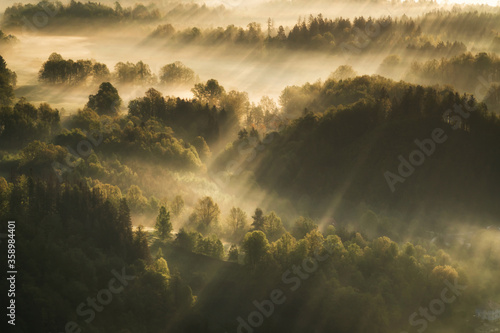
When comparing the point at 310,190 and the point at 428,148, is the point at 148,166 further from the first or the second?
the point at 428,148

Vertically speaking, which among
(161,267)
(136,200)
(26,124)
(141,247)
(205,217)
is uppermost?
(141,247)

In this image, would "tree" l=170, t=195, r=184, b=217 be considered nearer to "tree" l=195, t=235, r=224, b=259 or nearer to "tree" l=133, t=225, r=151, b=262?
"tree" l=195, t=235, r=224, b=259

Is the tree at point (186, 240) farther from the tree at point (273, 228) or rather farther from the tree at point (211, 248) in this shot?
the tree at point (273, 228)

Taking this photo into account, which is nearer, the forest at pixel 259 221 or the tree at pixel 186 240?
the forest at pixel 259 221

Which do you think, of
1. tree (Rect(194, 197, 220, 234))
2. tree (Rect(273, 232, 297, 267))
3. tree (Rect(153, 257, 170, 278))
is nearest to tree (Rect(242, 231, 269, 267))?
tree (Rect(273, 232, 297, 267))

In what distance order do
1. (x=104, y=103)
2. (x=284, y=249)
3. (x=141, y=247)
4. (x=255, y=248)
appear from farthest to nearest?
(x=104, y=103)
(x=284, y=249)
(x=255, y=248)
(x=141, y=247)

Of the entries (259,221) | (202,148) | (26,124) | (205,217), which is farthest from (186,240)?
(202,148)

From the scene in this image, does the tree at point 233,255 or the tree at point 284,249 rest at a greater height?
the tree at point 284,249

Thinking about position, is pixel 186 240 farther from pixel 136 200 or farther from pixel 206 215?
pixel 136 200

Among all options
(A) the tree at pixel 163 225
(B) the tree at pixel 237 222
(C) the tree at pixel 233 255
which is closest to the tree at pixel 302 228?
(B) the tree at pixel 237 222
